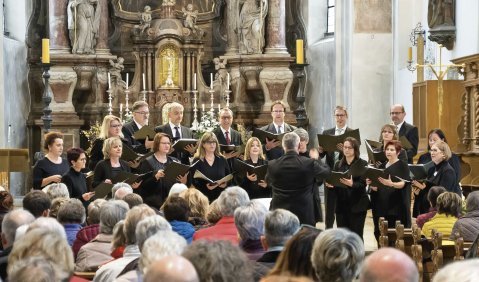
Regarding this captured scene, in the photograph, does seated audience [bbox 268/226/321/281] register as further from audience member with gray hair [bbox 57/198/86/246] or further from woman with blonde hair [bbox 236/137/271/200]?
woman with blonde hair [bbox 236/137/271/200]

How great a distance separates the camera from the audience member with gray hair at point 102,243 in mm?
6626

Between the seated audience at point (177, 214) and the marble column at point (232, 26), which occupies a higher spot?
the marble column at point (232, 26)

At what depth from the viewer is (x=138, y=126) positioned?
39.4ft

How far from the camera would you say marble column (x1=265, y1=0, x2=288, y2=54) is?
63.3ft

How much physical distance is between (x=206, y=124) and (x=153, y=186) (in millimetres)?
6960

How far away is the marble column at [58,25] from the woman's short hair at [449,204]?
11457 mm

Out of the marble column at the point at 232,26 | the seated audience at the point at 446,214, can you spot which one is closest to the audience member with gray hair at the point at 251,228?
the seated audience at the point at 446,214

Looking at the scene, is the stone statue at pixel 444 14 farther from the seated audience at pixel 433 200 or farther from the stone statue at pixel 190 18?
the seated audience at pixel 433 200

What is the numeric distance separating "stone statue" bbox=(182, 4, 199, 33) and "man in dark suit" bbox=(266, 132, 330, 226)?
9606 millimetres

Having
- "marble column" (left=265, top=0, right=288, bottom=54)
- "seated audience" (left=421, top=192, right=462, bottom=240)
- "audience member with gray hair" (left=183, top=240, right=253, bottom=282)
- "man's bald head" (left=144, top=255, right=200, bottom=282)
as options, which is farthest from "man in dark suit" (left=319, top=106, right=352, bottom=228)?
"man's bald head" (left=144, top=255, right=200, bottom=282)

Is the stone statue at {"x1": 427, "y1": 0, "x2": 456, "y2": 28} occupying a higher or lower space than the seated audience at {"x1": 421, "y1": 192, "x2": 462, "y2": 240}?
higher

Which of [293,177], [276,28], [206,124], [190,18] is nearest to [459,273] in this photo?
[293,177]

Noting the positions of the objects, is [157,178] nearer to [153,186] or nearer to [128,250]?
[153,186]

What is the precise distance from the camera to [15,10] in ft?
64.2
